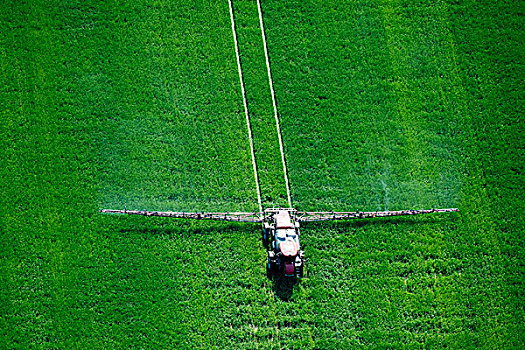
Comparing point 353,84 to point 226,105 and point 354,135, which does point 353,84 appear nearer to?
point 354,135

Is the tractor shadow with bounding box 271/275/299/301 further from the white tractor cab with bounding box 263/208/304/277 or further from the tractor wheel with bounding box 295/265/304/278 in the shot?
the tractor wheel with bounding box 295/265/304/278

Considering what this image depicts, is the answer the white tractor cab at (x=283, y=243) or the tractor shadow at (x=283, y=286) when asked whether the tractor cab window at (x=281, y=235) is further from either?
the tractor shadow at (x=283, y=286)

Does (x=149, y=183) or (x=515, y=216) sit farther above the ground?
(x=149, y=183)

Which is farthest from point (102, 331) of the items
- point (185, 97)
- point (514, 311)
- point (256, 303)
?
point (514, 311)

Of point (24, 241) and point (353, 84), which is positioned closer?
point (24, 241)

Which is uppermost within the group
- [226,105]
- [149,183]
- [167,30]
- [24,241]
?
[167,30]

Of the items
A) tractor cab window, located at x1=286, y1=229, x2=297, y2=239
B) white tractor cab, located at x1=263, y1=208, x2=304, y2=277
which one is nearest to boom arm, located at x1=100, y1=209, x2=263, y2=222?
white tractor cab, located at x1=263, y1=208, x2=304, y2=277
